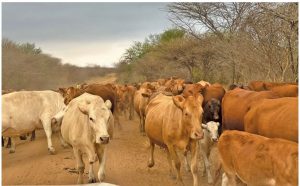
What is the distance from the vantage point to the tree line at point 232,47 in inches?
576

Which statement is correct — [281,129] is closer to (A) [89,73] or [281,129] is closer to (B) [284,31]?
(B) [284,31]

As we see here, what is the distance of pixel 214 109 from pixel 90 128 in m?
3.20

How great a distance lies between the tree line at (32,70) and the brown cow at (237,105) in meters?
16.5

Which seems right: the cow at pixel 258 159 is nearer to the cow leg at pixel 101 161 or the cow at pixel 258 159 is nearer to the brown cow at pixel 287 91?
the cow leg at pixel 101 161

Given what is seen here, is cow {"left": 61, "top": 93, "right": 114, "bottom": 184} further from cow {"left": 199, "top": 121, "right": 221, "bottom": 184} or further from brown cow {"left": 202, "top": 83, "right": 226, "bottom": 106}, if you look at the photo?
brown cow {"left": 202, "top": 83, "right": 226, "bottom": 106}

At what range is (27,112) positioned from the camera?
11141 millimetres

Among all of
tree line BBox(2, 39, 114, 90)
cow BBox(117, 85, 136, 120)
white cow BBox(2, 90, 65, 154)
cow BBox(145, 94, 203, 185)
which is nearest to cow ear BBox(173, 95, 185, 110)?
cow BBox(145, 94, 203, 185)

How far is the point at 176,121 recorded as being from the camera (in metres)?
7.97

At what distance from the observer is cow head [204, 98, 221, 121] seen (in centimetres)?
983

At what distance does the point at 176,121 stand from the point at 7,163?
199 inches

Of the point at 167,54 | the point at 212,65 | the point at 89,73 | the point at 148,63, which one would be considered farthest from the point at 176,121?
the point at 89,73

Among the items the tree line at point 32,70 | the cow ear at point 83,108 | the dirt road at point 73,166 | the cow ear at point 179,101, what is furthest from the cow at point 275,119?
the tree line at point 32,70

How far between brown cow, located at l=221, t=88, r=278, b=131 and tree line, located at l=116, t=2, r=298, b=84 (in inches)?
165

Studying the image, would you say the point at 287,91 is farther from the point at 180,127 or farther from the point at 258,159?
the point at 258,159
